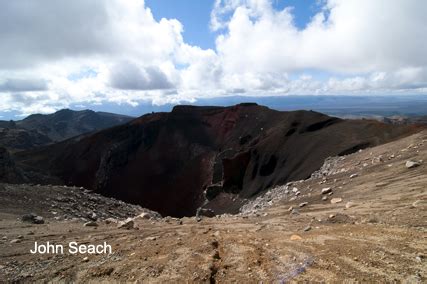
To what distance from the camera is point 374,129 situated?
42.5 m

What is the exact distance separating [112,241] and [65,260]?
1.97m

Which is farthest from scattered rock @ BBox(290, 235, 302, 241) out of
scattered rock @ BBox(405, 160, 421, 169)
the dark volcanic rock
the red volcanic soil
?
the dark volcanic rock

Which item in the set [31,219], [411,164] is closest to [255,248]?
[31,219]

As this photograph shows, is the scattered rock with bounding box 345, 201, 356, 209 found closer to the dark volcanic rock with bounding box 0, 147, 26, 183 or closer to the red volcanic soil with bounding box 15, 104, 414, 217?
the red volcanic soil with bounding box 15, 104, 414, 217

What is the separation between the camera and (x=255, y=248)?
1055 centimetres

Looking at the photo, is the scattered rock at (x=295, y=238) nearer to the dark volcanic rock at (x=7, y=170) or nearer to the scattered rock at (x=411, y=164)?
the scattered rock at (x=411, y=164)

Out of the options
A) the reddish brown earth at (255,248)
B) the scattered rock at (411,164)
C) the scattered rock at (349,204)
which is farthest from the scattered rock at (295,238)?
the scattered rock at (411,164)

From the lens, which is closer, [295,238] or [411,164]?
[295,238]

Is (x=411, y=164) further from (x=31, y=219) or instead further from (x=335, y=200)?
(x=31, y=219)

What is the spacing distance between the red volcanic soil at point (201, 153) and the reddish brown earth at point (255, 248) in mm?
24265

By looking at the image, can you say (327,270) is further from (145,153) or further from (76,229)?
(145,153)

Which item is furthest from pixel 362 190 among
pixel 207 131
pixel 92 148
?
pixel 92 148

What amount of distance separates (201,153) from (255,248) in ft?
210

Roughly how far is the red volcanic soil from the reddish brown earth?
2426 centimetres
